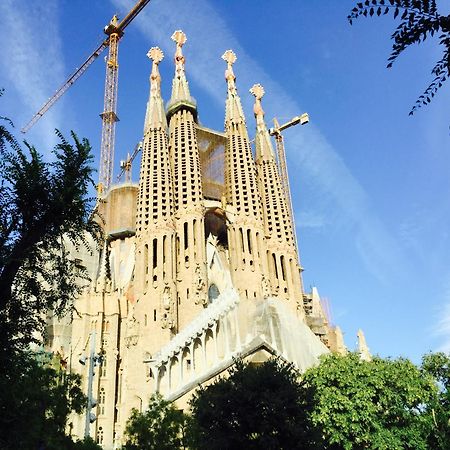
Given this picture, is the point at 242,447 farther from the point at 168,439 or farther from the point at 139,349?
the point at 139,349

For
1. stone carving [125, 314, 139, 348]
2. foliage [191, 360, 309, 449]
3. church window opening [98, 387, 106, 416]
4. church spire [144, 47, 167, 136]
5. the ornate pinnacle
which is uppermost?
the ornate pinnacle

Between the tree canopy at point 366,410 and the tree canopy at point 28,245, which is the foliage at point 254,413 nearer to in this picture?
the tree canopy at point 366,410

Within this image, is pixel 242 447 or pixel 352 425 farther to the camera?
pixel 352 425

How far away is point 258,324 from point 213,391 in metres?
13.2

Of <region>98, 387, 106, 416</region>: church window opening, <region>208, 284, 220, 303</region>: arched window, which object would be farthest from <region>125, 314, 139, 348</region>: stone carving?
<region>208, 284, 220, 303</region>: arched window

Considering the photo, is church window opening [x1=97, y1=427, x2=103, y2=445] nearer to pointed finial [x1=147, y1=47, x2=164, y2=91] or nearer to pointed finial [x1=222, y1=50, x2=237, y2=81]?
pointed finial [x1=147, y1=47, x2=164, y2=91]

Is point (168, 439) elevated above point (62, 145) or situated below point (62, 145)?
below

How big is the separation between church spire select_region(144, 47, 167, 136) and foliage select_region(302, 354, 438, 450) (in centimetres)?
2774

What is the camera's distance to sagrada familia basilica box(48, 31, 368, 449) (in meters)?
27.9

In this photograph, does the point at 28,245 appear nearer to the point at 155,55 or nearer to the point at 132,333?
the point at 132,333

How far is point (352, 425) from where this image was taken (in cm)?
1794

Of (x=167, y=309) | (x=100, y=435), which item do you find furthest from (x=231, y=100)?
(x=100, y=435)

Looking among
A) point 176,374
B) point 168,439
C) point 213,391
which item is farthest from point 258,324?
point 213,391

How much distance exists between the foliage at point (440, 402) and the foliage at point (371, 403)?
288 millimetres
